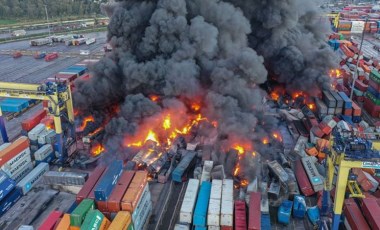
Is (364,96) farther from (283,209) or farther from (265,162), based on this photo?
(283,209)

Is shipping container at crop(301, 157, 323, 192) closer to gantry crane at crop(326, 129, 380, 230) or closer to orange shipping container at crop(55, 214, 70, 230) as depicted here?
gantry crane at crop(326, 129, 380, 230)

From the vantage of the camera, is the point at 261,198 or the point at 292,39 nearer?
the point at 261,198

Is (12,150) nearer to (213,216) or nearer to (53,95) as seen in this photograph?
(53,95)

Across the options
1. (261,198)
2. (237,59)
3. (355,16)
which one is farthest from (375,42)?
(261,198)

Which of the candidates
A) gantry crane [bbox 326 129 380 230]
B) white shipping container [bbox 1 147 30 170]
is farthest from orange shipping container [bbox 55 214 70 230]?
gantry crane [bbox 326 129 380 230]

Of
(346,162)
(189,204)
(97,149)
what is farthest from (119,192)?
(346,162)

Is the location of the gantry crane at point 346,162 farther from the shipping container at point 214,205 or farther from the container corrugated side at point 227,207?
the shipping container at point 214,205
